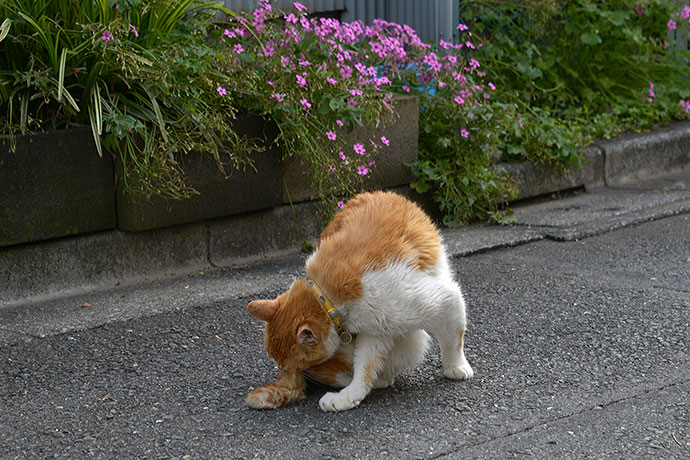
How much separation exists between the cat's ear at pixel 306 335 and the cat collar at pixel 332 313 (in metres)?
0.08

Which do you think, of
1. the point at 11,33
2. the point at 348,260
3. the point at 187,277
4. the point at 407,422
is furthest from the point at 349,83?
the point at 407,422

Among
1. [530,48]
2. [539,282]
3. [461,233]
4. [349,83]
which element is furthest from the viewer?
[530,48]

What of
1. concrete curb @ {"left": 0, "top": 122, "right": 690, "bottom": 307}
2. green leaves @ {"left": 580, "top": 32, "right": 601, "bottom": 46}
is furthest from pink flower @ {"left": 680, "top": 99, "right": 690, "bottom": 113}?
concrete curb @ {"left": 0, "top": 122, "right": 690, "bottom": 307}

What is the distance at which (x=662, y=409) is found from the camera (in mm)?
2857

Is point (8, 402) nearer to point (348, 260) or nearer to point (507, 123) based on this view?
point (348, 260)

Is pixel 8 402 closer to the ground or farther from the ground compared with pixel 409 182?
closer to the ground

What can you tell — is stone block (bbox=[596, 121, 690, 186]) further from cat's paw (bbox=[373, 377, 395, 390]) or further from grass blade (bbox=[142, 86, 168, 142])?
cat's paw (bbox=[373, 377, 395, 390])

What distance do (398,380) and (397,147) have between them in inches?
85.2

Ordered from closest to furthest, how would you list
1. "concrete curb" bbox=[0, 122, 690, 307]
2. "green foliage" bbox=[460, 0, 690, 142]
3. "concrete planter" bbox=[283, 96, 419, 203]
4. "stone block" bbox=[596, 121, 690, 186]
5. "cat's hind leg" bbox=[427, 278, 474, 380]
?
1. "cat's hind leg" bbox=[427, 278, 474, 380]
2. "concrete curb" bbox=[0, 122, 690, 307]
3. "concrete planter" bbox=[283, 96, 419, 203]
4. "stone block" bbox=[596, 121, 690, 186]
5. "green foliage" bbox=[460, 0, 690, 142]

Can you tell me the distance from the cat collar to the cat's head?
0.04 ft

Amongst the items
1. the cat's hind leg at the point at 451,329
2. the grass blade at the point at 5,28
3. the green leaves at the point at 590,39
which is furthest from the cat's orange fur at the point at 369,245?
the green leaves at the point at 590,39

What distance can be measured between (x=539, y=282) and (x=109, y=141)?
2.03m

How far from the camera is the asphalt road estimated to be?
2654mm

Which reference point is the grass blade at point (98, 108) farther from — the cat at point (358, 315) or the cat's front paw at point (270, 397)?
the cat's front paw at point (270, 397)
